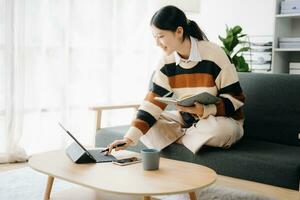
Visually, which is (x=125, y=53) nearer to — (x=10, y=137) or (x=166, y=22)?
(x=10, y=137)

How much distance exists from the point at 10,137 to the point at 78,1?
1.23 m

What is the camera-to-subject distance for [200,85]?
2123 millimetres

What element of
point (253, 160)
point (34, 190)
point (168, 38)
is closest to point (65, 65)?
point (34, 190)

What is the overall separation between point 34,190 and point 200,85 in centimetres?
110

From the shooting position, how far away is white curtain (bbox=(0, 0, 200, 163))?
2875mm

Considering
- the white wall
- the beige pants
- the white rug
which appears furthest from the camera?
the white wall

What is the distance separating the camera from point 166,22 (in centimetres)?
203

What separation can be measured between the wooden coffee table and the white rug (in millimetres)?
491

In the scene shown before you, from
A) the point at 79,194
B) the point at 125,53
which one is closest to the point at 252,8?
the point at 125,53

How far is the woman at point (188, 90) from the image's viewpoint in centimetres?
201

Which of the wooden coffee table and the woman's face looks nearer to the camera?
the wooden coffee table

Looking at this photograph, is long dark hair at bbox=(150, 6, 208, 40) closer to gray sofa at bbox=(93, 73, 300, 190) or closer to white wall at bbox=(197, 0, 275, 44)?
gray sofa at bbox=(93, 73, 300, 190)

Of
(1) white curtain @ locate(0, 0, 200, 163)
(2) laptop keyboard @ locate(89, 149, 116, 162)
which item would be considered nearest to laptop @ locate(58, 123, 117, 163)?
(2) laptop keyboard @ locate(89, 149, 116, 162)

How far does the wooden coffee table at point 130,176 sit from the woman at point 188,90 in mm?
361
